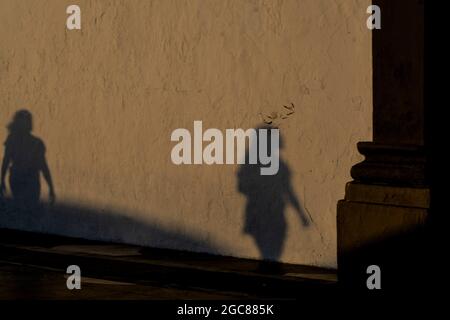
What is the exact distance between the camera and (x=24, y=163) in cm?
1526

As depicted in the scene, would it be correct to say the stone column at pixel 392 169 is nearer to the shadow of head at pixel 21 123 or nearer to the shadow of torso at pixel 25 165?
the shadow of torso at pixel 25 165

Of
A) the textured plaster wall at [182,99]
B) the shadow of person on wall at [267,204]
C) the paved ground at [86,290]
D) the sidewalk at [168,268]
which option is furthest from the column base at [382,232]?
the shadow of person on wall at [267,204]

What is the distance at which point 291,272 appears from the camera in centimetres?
1182

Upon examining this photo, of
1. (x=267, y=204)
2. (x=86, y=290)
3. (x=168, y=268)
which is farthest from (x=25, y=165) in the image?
(x=86, y=290)

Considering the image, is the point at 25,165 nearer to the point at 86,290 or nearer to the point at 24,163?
the point at 24,163

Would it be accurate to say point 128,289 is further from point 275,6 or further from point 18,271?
point 275,6

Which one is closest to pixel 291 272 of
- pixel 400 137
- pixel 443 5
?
pixel 400 137

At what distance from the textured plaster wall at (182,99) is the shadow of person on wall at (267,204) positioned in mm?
80

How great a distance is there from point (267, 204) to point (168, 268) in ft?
3.80

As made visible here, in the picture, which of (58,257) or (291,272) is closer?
(291,272)

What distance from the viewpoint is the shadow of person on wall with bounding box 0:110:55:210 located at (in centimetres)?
1503

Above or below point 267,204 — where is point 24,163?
above

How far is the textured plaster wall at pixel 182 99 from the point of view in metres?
12.0
